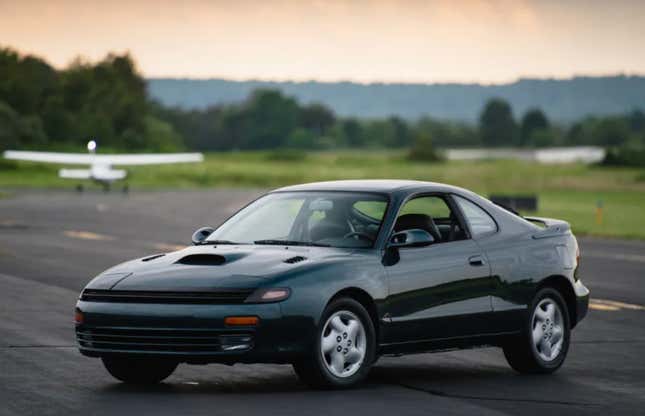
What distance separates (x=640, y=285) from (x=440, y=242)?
1143 centimetres

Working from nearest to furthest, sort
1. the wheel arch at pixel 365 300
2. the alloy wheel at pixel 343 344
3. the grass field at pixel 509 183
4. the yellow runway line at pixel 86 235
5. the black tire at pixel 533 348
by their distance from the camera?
the alloy wheel at pixel 343 344 < the wheel arch at pixel 365 300 < the black tire at pixel 533 348 < the yellow runway line at pixel 86 235 < the grass field at pixel 509 183

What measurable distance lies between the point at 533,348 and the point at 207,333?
3.21 m

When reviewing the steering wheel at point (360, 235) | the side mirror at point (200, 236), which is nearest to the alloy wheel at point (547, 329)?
the steering wheel at point (360, 235)

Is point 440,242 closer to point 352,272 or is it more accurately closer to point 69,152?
point 352,272

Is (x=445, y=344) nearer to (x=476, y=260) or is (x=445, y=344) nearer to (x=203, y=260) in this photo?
(x=476, y=260)

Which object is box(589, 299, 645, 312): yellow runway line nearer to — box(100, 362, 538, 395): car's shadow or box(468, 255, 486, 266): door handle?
box(100, 362, 538, 395): car's shadow

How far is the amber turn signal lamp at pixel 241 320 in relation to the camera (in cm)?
1026

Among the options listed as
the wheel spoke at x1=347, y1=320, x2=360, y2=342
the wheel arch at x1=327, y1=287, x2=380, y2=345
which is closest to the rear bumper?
the wheel arch at x1=327, y1=287, x2=380, y2=345

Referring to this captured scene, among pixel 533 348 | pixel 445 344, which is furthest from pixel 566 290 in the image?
pixel 445 344

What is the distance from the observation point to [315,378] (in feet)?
35.0

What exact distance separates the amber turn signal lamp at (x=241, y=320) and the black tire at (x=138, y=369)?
3.37 feet

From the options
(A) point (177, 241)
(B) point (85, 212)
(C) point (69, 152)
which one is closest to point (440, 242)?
(A) point (177, 241)

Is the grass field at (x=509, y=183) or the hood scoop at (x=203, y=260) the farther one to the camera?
the grass field at (x=509, y=183)

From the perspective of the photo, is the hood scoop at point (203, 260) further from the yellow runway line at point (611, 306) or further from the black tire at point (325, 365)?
the yellow runway line at point (611, 306)
